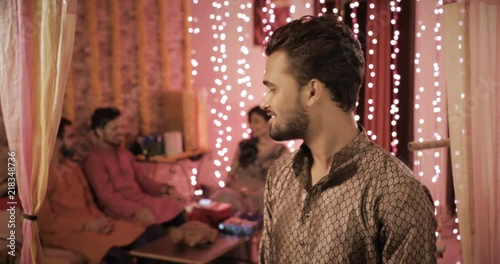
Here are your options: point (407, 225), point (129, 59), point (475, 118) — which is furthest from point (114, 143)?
point (407, 225)

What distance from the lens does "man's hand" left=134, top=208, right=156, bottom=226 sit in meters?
3.91

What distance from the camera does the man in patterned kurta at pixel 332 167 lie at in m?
1.21

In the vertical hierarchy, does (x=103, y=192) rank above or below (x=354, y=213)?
below

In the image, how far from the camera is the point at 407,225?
3.85ft

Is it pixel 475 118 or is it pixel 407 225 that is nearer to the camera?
pixel 407 225

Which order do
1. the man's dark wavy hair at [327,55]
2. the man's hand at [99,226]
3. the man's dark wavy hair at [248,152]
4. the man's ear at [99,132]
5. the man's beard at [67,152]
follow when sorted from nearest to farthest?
the man's dark wavy hair at [327,55] → the man's hand at [99,226] → the man's beard at [67,152] → the man's ear at [99,132] → the man's dark wavy hair at [248,152]

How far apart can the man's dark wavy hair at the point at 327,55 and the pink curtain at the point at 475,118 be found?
1.13 meters

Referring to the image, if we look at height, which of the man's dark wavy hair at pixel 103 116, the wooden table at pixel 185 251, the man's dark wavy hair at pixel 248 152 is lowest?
the wooden table at pixel 185 251

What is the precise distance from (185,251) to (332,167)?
76.8 inches

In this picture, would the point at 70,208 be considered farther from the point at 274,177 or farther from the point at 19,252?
the point at 274,177

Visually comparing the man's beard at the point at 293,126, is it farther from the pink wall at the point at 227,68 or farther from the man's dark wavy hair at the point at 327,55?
the pink wall at the point at 227,68

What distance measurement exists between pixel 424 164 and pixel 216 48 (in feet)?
6.78

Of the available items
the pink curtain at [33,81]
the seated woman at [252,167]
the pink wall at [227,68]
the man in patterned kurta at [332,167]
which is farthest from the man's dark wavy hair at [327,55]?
the pink wall at [227,68]

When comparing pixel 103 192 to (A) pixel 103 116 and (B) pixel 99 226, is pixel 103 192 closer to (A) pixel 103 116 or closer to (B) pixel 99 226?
Result: (B) pixel 99 226
